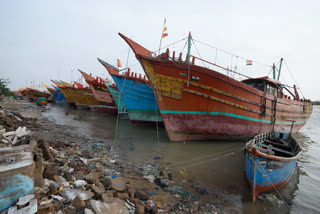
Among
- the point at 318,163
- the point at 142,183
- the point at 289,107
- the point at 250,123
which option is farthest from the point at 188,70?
the point at 289,107

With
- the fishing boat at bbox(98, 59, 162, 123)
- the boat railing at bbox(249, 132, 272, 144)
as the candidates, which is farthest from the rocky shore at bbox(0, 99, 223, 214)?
the fishing boat at bbox(98, 59, 162, 123)

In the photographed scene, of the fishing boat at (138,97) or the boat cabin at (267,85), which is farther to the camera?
the fishing boat at (138,97)

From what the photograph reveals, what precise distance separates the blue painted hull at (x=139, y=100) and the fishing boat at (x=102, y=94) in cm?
656

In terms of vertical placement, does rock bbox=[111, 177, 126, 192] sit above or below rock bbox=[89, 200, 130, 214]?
below

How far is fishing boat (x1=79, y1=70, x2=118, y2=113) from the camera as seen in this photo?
17.8 metres

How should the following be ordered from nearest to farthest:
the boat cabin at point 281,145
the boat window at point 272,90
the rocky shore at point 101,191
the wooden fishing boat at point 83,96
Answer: the rocky shore at point 101,191, the boat cabin at point 281,145, the boat window at point 272,90, the wooden fishing boat at point 83,96

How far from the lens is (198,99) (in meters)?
7.49

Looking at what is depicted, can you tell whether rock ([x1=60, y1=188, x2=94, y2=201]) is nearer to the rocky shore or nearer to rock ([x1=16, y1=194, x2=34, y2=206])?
the rocky shore

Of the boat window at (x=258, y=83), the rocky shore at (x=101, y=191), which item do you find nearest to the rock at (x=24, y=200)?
the rocky shore at (x=101, y=191)

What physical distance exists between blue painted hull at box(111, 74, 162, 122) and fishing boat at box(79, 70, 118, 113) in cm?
656

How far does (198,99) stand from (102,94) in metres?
14.0

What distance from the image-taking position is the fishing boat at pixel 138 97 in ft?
36.0

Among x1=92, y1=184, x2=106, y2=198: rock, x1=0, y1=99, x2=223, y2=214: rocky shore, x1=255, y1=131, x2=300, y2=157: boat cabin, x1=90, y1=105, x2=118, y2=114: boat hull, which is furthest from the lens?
x1=90, y1=105, x2=118, y2=114: boat hull

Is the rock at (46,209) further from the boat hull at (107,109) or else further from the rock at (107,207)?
the boat hull at (107,109)
